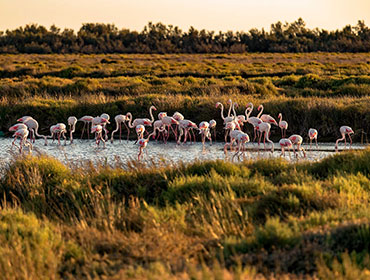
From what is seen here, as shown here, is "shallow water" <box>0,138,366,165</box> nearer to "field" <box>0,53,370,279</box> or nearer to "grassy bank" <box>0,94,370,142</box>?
"grassy bank" <box>0,94,370,142</box>

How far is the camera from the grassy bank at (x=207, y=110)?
1519cm

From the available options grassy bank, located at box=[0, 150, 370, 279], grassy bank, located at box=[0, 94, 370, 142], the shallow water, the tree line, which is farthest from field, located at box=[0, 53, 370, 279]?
the tree line

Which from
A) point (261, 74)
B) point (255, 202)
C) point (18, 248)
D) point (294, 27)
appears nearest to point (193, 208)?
point (255, 202)

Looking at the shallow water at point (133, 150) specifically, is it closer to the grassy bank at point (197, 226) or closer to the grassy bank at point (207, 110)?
the grassy bank at point (207, 110)

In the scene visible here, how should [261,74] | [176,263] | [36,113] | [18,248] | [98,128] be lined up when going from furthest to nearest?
[261,74], [36,113], [98,128], [18,248], [176,263]

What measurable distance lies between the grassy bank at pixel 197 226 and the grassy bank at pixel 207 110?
21.9 ft

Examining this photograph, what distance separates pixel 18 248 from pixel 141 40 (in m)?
98.4

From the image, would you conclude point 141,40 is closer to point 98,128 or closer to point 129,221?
point 98,128

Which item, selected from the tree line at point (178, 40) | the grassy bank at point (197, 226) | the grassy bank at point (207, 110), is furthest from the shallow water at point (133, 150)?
the tree line at point (178, 40)

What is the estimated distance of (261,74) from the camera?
33.4 meters

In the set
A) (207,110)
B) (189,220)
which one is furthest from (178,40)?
(189,220)

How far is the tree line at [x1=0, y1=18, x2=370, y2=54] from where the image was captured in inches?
3563

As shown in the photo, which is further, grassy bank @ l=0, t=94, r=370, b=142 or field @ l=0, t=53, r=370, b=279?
grassy bank @ l=0, t=94, r=370, b=142

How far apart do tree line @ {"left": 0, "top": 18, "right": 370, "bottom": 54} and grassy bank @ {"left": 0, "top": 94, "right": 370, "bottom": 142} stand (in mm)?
73615
